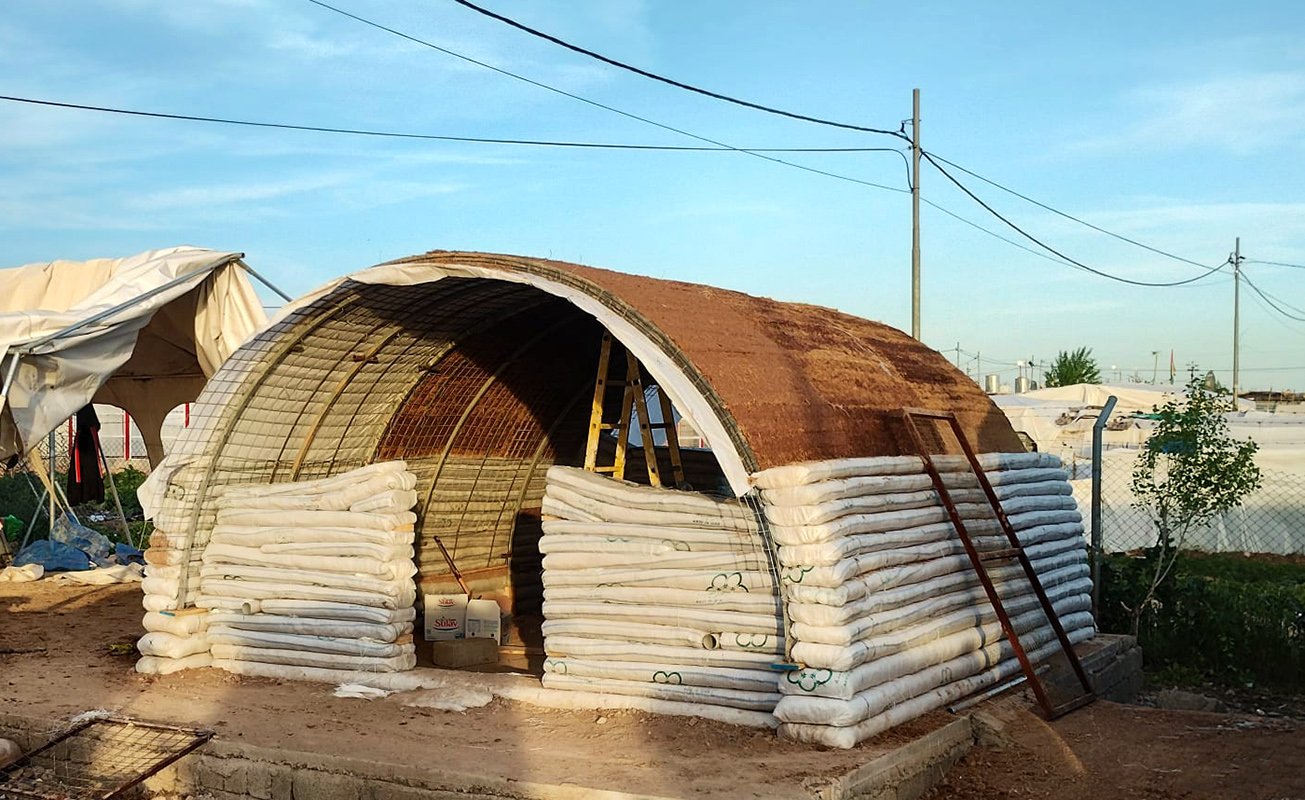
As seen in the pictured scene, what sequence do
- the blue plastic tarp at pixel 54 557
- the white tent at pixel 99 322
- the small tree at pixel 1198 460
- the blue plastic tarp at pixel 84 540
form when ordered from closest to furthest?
the small tree at pixel 1198 460 → the white tent at pixel 99 322 → the blue plastic tarp at pixel 54 557 → the blue plastic tarp at pixel 84 540

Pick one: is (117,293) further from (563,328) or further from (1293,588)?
(1293,588)

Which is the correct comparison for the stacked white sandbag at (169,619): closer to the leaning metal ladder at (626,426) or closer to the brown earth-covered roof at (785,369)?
the brown earth-covered roof at (785,369)

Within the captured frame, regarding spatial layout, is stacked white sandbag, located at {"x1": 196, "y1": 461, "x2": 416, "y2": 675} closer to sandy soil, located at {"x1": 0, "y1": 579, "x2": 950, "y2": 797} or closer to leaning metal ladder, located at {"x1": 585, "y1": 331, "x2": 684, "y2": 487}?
sandy soil, located at {"x1": 0, "y1": 579, "x2": 950, "y2": 797}

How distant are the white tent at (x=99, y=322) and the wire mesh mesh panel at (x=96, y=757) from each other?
134 inches

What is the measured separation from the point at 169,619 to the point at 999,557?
6.21 meters

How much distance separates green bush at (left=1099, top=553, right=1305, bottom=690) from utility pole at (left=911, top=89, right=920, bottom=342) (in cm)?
652

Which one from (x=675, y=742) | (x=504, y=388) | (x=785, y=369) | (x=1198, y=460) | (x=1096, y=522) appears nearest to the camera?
(x=675, y=742)

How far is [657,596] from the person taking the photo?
791 centimetres

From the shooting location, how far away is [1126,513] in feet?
59.5

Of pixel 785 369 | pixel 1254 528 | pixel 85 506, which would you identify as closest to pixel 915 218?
pixel 1254 528

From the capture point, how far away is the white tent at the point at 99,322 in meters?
10.6

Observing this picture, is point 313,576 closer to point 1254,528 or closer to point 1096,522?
point 1096,522

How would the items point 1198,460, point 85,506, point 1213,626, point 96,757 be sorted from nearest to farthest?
point 96,757
point 1198,460
point 1213,626
point 85,506

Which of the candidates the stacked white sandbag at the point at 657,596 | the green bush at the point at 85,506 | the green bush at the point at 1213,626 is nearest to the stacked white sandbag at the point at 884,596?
the stacked white sandbag at the point at 657,596
